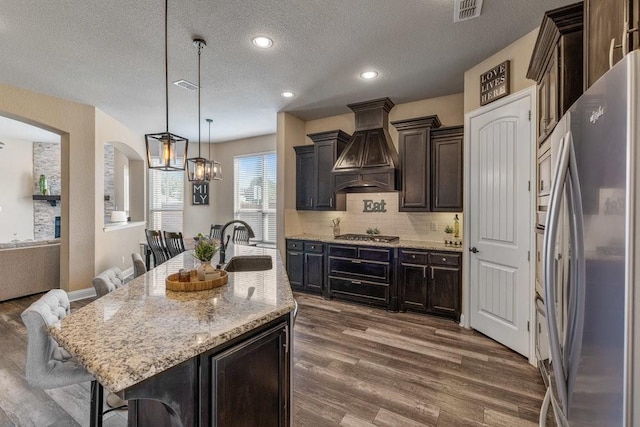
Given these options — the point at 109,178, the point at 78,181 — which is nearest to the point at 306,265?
the point at 78,181

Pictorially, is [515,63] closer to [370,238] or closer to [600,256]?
[370,238]

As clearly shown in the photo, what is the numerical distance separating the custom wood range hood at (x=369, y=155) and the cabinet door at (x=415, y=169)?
0.15m

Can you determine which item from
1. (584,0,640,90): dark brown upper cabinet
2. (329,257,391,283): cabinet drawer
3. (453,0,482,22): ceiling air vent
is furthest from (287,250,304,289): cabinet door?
(584,0,640,90): dark brown upper cabinet

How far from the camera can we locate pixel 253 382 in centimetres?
125

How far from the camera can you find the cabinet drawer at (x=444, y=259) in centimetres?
357

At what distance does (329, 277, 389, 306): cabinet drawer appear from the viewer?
13.2 ft

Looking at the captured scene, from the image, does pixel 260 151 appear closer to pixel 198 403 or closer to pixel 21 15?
pixel 21 15

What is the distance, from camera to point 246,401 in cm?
121

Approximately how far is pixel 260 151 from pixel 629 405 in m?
6.43

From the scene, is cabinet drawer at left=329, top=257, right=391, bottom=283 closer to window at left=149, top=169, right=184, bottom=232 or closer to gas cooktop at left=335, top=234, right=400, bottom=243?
gas cooktop at left=335, top=234, right=400, bottom=243

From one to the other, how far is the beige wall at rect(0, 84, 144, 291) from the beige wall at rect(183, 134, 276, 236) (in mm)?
2495

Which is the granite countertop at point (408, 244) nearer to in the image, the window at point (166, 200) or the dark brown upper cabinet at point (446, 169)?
the dark brown upper cabinet at point (446, 169)

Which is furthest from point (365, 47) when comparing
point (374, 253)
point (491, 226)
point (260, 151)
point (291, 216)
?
point (260, 151)

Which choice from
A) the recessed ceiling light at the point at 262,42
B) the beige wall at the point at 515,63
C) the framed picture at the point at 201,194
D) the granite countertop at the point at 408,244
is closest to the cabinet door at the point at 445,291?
the granite countertop at the point at 408,244
